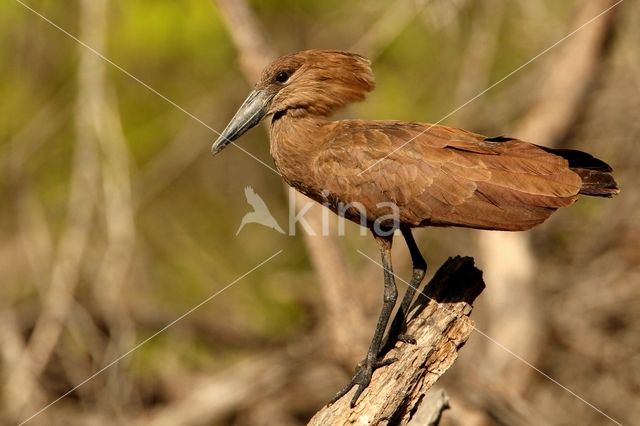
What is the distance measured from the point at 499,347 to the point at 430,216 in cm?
417

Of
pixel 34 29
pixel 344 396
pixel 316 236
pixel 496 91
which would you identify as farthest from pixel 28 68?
pixel 344 396

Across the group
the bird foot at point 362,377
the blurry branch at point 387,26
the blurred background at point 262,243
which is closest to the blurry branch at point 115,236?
the blurred background at point 262,243

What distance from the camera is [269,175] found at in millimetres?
10844

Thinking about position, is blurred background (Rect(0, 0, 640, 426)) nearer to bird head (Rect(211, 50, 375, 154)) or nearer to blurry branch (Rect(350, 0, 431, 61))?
blurry branch (Rect(350, 0, 431, 61))

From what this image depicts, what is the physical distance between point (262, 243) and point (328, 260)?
330 centimetres

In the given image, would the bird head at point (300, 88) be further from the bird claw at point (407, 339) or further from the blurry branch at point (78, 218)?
the blurry branch at point (78, 218)

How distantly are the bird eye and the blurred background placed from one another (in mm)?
2539

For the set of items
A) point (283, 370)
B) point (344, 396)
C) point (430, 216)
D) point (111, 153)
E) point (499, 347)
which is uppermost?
point (111, 153)

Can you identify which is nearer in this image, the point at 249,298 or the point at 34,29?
the point at 34,29

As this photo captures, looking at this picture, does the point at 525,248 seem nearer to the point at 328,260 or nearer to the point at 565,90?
the point at 565,90

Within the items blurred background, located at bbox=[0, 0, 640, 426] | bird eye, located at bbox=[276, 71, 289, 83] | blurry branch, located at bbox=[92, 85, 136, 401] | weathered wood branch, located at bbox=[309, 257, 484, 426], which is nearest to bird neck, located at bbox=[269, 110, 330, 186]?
bird eye, located at bbox=[276, 71, 289, 83]

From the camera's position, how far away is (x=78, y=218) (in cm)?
806

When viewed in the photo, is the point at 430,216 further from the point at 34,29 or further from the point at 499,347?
the point at 34,29

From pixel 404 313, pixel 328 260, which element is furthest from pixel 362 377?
pixel 328 260
